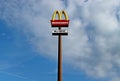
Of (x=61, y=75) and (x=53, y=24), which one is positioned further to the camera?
(x=53, y=24)

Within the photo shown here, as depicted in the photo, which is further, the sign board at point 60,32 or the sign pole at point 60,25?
the sign board at point 60,32

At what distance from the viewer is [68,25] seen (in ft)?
148

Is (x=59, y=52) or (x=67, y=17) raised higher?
(x=67, y=17)

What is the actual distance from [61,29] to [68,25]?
1354mm

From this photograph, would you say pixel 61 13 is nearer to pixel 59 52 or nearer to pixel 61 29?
pixel 61 29

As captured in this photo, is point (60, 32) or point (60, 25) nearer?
point (60, 32)

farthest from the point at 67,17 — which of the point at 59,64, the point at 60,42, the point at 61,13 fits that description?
the point at 59,64

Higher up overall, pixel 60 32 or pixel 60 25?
pixel 60 25

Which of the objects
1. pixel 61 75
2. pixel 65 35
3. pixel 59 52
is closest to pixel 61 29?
pixel 65 35

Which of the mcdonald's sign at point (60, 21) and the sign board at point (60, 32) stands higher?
the mcdonald's sign at point (60, 21)

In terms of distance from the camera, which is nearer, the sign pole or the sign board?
the sign pole

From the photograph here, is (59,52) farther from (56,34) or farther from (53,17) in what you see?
(53,17)

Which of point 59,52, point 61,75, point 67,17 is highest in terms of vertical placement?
point 67,17

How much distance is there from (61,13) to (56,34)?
380 centimetres
